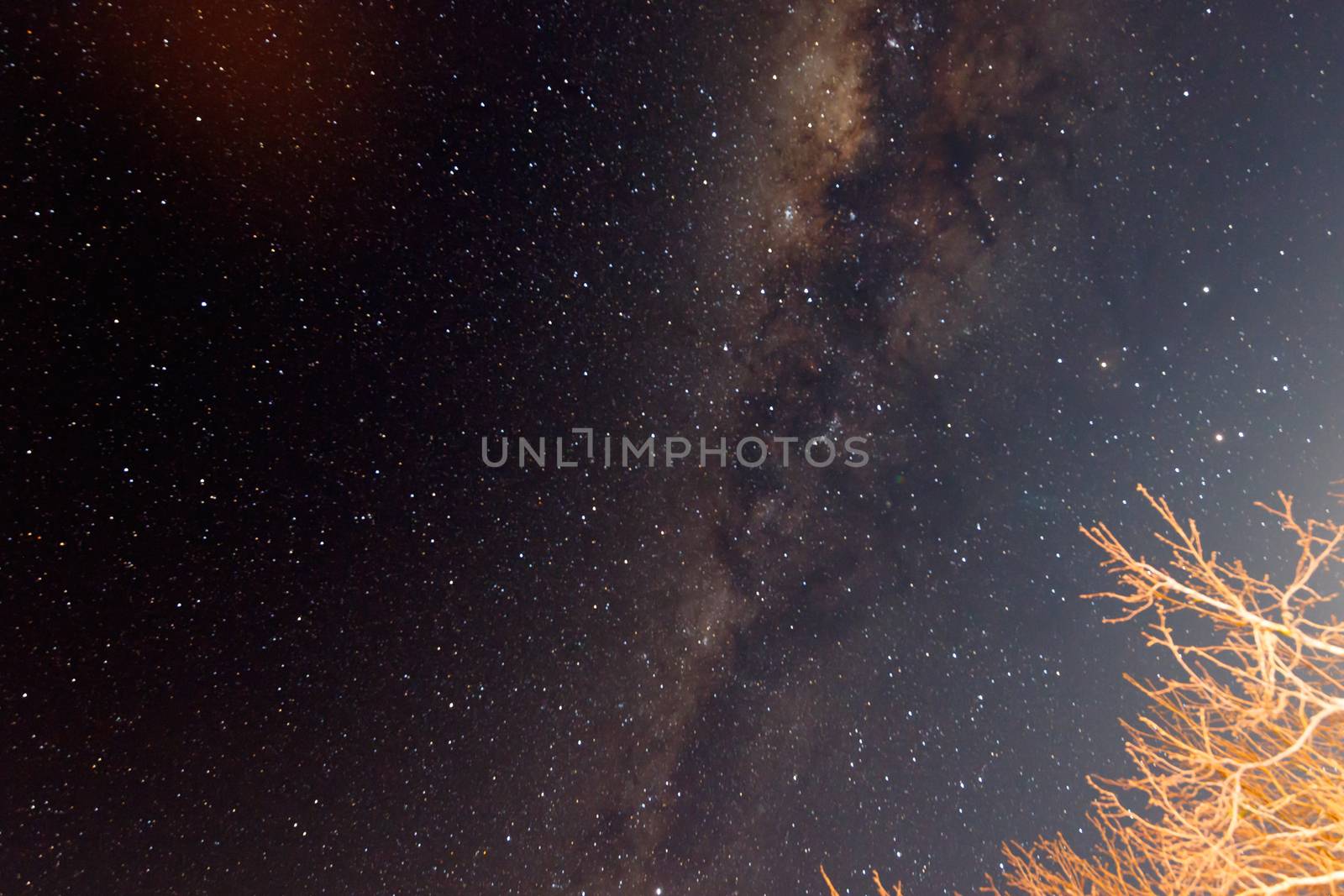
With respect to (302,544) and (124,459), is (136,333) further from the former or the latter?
(302,544)

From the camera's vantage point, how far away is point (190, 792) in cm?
301

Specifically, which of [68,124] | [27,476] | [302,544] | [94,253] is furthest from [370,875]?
[68,124]

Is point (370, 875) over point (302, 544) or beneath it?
beneath

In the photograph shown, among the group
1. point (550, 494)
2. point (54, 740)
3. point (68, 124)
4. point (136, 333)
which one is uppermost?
point (68, 124)

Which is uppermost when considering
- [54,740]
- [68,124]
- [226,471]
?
[68,124]

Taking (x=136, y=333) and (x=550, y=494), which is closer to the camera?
(x=136, y=333)

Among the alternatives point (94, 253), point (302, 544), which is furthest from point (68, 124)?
point (302, 544)

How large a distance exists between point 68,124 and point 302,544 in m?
2.21

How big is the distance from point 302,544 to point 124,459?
99cm

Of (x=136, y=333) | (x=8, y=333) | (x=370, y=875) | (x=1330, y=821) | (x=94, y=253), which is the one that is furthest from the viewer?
(x=370, y=875)

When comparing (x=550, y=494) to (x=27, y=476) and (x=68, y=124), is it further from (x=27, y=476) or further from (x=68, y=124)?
(x=68, y=124)

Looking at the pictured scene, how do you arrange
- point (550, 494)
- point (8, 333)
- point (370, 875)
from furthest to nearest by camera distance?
point (550, 494) < point (370, 875) < point (8, 333)

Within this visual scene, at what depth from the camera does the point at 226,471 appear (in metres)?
3.02

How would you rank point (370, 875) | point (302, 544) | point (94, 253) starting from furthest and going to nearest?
1. point (370, 875)
2. point (302, 544)
3. point (94, 253)
